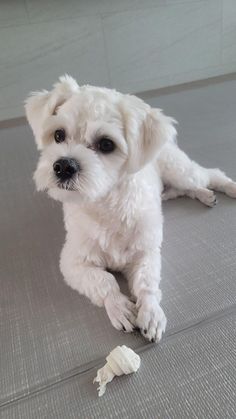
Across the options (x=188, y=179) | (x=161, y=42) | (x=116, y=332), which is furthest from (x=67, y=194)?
(x=161, y=42)

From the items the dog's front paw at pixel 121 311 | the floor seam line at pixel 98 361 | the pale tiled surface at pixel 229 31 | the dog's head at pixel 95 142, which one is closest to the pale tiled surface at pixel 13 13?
the pale tiled surface at pixel 229 31

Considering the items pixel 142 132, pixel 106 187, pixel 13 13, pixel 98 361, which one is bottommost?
pixel 98 361

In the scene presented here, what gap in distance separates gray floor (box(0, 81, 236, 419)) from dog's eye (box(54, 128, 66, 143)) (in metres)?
0.42

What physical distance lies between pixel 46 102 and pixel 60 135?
140mm

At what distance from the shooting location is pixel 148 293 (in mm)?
966

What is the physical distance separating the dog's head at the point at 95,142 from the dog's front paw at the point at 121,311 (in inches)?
10.7

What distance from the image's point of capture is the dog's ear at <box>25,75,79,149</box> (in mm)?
1058

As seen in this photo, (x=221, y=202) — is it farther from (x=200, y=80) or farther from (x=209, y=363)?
(x=200, y=80)

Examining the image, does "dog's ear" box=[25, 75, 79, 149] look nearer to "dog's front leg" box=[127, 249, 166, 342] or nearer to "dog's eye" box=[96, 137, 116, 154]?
"dog's eye" box=[96, 137, 116, 154]

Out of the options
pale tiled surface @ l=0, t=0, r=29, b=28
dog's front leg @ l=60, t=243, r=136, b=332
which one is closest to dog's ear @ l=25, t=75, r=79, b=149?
dog's front leg @ l=60, t=243, r=136, b=332

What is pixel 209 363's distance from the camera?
0.82m

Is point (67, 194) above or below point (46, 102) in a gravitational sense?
below

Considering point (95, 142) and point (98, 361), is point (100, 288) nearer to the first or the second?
point (98, 361)

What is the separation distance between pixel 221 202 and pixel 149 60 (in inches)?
79.4
